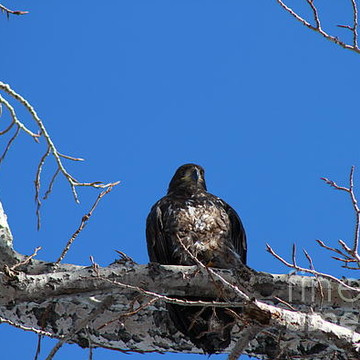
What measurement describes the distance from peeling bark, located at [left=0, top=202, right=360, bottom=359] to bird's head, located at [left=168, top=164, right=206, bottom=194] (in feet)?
5.05

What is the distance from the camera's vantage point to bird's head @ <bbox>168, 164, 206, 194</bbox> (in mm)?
5859

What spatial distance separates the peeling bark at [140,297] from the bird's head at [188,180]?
1539mm

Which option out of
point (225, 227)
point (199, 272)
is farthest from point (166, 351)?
point (225, 227)

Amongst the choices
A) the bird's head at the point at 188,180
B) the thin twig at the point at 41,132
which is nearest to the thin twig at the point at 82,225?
the thin twig at the point at 41,132

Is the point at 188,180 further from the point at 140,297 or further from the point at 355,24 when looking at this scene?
the point at 355,24

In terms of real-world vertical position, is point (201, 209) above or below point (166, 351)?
above

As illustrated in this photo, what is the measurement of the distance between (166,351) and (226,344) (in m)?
0.43

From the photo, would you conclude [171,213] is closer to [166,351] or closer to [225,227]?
[225,227]

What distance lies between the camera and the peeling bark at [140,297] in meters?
3.78

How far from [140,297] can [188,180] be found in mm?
2156

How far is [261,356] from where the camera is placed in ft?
14.4

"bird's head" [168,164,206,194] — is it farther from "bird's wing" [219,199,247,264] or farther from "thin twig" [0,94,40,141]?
"thin twig" [0,94,40,141]

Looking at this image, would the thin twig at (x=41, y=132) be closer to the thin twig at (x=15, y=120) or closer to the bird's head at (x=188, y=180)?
the thin twig at (x=15, y=120)

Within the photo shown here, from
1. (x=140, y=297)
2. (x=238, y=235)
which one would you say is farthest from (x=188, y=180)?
(x=140, y=297)
